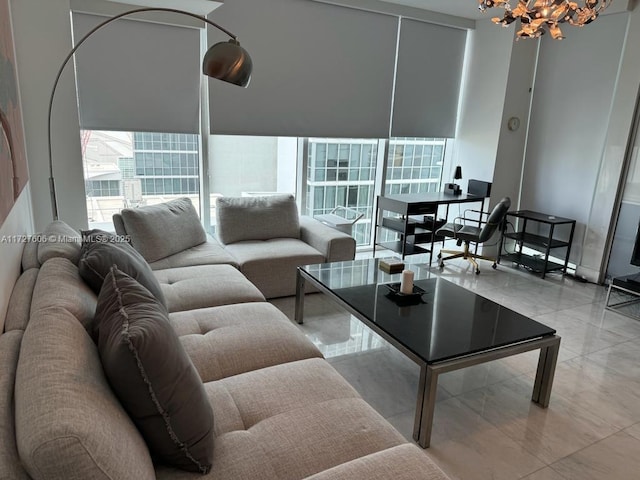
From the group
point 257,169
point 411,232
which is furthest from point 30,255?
point 411,232

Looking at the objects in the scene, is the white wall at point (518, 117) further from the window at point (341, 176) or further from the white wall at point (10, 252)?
the white wall at point (10, 252)

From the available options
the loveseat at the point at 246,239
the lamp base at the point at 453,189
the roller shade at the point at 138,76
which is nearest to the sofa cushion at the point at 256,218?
the loveseat at the point at 246,239

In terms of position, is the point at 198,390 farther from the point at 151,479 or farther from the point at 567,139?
the point at 567,139

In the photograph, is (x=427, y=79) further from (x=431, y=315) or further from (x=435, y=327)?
(x=435, y=327)

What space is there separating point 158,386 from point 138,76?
3303 millimetres

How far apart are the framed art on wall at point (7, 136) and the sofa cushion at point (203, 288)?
96cm

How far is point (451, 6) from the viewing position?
181 inches

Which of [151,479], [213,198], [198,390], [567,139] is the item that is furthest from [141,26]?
[567,139]

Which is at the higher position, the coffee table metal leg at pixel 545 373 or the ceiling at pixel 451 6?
the ceiling at pixel 451 6

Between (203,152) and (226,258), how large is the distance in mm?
1298

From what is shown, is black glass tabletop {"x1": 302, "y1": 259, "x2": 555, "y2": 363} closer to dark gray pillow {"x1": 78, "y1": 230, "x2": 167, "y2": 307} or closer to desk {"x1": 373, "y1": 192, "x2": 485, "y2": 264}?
dark gray pillow {"x1": 78, "y1": 230, "x2": 167, "y2": 307}

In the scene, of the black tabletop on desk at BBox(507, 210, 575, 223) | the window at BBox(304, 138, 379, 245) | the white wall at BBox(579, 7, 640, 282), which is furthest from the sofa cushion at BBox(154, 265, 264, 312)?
the white wall at BBox(579, 7, 640, 282)

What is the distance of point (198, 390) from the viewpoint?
4.22 ft

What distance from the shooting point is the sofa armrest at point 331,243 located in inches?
152
